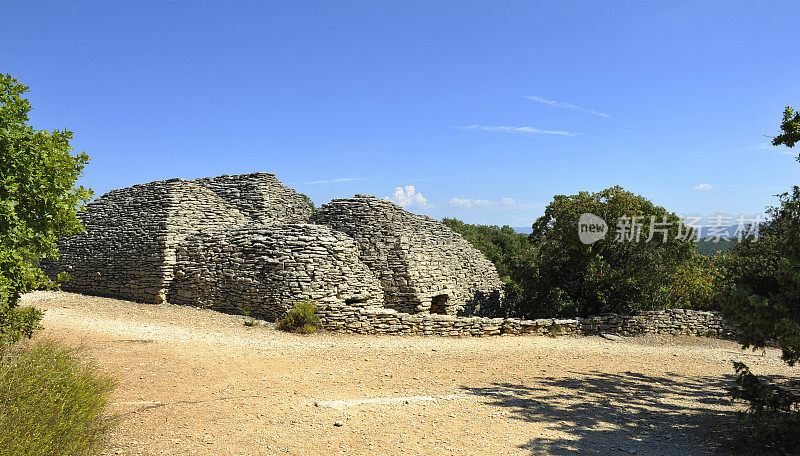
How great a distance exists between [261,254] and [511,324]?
27.6ft

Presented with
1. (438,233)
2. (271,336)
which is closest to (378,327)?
(271,336)

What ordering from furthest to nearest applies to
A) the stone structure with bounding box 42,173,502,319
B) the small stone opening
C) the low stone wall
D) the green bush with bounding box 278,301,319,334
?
1. the small stone opening
2. the stone structure with bounding box 42,173,502,319
3. the low stone wall
4. the green bush with bounding box 278,301,319,334

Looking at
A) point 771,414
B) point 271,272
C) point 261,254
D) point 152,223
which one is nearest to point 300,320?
point 271,272

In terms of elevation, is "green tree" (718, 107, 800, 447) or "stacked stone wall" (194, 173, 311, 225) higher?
"stacked stone wall" (194, 173, 311, 225)

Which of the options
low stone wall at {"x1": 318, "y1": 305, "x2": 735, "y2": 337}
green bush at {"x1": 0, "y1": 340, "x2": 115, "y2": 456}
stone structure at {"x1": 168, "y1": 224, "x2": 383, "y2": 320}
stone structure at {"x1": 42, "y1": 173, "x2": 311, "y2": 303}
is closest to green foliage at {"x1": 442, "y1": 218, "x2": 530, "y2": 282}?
low stone wall at {"x1": 318, "y1": 305, "x2": 735, "y2": 337}

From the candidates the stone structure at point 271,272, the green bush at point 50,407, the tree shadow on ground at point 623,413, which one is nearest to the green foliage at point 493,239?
the stone structure at point 271,272

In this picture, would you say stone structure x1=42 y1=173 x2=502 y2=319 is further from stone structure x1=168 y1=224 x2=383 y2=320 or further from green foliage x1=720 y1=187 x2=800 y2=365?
green foliage x1=720 y1=187 x2=800 y2=365

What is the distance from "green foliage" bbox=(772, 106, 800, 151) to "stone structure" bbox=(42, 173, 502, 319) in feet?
35.1

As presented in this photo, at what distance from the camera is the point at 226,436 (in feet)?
18.6

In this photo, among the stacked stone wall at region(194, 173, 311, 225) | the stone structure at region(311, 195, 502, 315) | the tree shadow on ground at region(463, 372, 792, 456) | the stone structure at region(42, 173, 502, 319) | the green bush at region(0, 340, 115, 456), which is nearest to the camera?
the green bush at region(0, 340, 115, 456)

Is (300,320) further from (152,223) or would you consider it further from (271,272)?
(152,223)

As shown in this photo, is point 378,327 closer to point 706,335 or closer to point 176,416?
point 176,416

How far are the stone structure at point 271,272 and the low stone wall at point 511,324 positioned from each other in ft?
2.80

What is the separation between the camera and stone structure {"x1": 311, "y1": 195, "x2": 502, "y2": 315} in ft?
53.3
